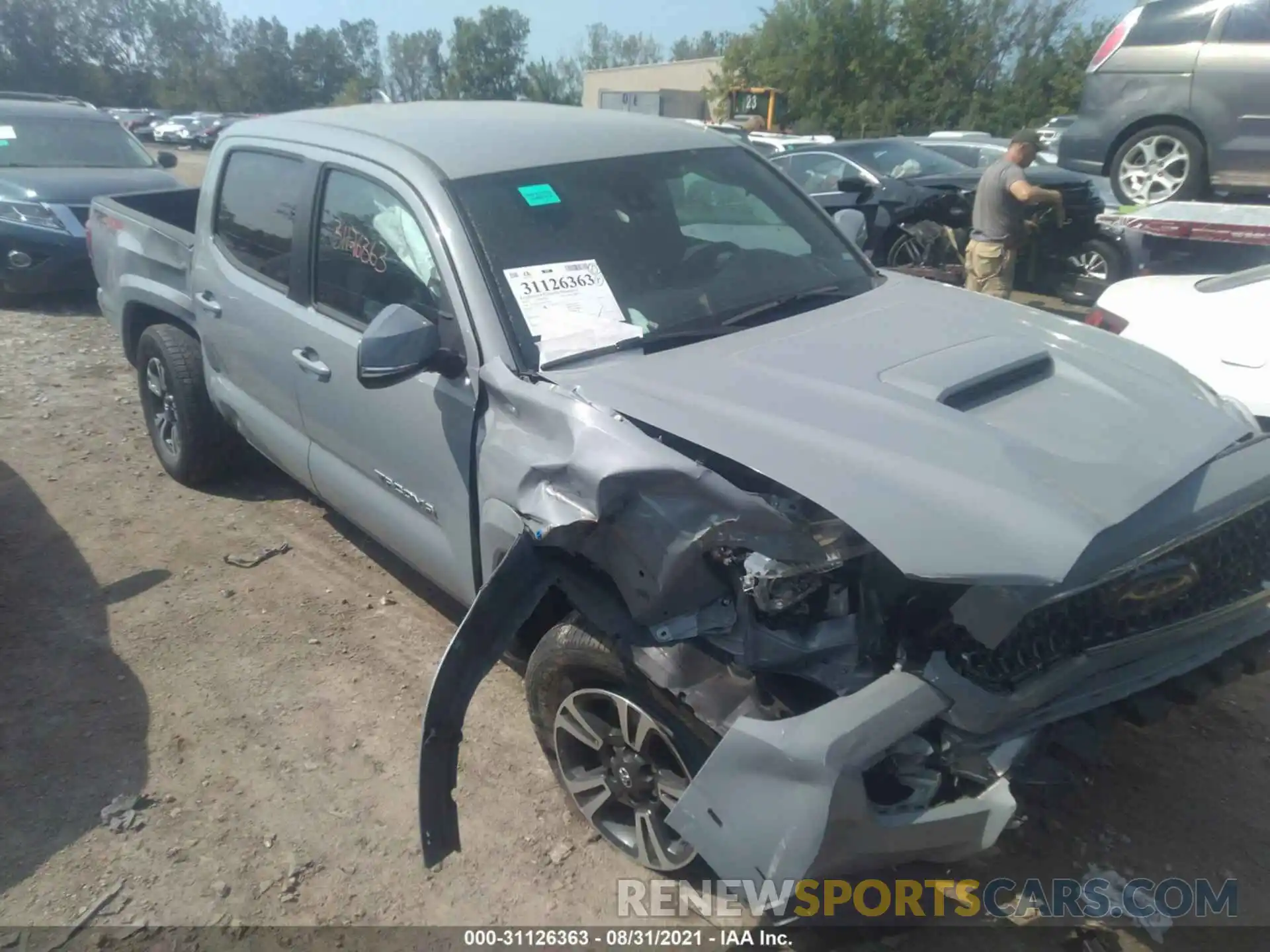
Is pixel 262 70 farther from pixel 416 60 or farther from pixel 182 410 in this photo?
pixel 182 410

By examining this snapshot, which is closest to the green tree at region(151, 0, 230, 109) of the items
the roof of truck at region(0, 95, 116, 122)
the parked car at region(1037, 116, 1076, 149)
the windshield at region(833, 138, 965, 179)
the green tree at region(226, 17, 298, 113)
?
the green tree at region(226, 17, 298, 113)

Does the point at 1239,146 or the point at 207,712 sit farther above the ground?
the point at 1239,146

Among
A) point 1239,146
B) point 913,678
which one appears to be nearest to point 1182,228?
point 1239,146

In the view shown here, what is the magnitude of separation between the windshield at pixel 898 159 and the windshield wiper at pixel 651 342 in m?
7.45

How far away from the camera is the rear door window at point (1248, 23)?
7.61 metres

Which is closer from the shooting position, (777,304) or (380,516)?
(777,304)

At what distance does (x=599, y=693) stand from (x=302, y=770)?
1.24m

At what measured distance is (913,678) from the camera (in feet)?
6.87

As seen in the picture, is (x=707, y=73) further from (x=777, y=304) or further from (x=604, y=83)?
(x=777, y=304)

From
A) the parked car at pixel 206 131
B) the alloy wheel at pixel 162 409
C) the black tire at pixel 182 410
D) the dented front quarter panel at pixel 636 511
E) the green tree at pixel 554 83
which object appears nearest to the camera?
the dented front quarter panel at pixel 636 511

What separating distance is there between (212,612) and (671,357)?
250 centimetres

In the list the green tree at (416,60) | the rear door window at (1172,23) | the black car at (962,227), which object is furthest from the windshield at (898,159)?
the green tree at (416,60)

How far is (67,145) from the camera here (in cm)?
938

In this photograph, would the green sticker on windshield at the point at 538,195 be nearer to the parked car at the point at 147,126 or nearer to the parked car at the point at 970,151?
the parked car at the point at 970,151
